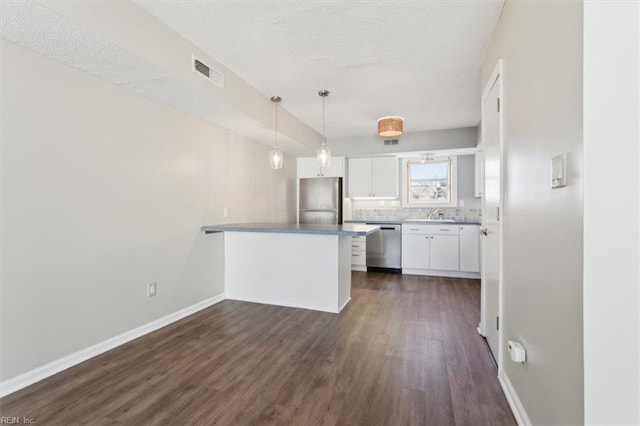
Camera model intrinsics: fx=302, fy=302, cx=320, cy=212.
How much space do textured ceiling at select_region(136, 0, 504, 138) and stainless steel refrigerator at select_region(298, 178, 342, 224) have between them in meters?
1.89

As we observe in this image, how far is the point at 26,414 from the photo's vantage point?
167 centimetres

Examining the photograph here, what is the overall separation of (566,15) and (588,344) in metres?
1.08

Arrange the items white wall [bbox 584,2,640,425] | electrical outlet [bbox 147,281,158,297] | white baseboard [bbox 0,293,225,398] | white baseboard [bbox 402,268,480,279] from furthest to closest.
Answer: white baseboard [bbox 402,268,480,279] → electrical outlet [bbox 147,281,158,297] → white baseboard [bbox 0,293,225,398] → white wall [bbox 584,2,640,425]

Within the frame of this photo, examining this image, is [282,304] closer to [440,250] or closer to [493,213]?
[493,213]

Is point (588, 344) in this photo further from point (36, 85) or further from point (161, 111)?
point (161, 111)

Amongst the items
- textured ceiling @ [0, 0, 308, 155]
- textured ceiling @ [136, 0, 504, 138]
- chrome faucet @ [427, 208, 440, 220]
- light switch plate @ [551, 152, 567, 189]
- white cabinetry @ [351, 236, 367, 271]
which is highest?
textured ceiling @ [136, 0, 504, 138]

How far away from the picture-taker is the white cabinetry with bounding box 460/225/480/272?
473cm

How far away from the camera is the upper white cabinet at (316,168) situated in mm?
5668

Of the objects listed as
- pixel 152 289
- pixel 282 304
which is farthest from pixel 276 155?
pixel 152 289

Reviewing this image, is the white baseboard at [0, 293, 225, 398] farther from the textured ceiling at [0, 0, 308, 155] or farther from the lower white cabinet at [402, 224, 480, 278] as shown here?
the lower white cabinet at [402, 224, 480, 278]

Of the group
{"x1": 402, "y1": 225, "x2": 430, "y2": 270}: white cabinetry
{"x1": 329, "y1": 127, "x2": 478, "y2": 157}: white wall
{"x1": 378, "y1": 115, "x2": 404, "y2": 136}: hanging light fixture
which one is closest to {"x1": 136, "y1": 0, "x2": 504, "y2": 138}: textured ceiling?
{"x1": 378, "y1": 115, "x2": 404, "y2": 136}: hanging light fixture

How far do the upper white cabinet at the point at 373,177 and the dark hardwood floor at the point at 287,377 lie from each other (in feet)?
9.37

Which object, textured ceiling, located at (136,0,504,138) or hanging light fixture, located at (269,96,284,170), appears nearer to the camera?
textured ceiling, located at (136,0,504,138)

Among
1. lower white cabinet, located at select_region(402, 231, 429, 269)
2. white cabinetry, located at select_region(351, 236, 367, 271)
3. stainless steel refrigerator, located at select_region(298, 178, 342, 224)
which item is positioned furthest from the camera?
stainless steel refrigerator, located at select_region(298, 178, 342, 224)
